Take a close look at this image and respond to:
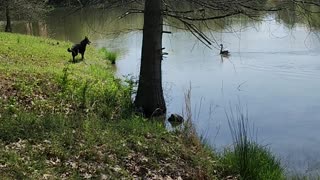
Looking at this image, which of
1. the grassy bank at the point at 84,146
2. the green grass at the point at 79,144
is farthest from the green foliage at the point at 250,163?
the green grass at the point at 79,144

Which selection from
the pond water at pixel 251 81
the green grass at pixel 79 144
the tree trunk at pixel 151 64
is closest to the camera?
the green grass at pixel 79 144

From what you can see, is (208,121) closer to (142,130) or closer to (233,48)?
(142,130)

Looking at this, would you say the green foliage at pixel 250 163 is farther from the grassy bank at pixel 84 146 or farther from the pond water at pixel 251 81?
the pond water at pixel 251 81

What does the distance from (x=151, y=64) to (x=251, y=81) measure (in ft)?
26.4

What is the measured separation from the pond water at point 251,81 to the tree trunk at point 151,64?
94 cm

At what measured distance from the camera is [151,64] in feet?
39.5

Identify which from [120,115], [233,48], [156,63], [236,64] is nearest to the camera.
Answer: [120,115]

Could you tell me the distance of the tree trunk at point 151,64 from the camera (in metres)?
11.7

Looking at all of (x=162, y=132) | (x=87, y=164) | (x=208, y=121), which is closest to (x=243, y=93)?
(x=208, y=121)

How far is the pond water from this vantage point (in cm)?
1134

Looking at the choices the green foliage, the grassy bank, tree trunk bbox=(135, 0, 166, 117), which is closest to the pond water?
tree trunk bbox=(135, 0, 166, 117)

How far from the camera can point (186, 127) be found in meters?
8.50

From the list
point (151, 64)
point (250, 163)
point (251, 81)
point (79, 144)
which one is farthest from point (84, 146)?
point (251, 81)

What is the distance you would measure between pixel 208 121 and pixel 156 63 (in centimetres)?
208
